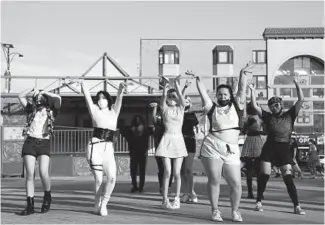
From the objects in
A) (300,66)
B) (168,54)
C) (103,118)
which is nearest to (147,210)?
(103,118)

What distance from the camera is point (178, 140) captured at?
8.30 metres

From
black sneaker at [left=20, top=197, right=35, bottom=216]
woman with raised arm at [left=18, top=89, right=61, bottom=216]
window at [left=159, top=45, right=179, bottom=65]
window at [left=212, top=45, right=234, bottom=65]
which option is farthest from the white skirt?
window at [left=212, top=45, right=234, bottom=65]

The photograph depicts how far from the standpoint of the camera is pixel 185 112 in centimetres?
925

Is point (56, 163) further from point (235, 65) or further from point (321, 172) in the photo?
point (235, 65)

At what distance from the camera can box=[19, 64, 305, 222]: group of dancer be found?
273 inches

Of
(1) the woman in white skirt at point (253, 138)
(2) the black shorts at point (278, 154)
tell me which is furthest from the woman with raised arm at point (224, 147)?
(1) the woman in white skirt at point (253, 138)

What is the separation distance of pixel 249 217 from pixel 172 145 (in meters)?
1.65

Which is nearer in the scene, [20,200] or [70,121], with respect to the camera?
[20,200]

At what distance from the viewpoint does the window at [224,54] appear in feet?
166

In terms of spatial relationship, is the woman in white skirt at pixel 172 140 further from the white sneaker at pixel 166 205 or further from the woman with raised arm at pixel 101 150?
the woman with raised arm at pixel 101 150

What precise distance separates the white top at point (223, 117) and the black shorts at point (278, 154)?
117cm

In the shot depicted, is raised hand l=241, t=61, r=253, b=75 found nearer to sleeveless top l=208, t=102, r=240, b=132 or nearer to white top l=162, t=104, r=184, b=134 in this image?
sleeveless top l=208, t=102, r=240, b=132

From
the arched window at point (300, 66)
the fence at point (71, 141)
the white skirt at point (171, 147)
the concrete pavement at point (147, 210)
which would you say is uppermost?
the arched window at point (300, 66)

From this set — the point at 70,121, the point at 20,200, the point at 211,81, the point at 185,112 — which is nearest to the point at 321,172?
the point at 185,112
